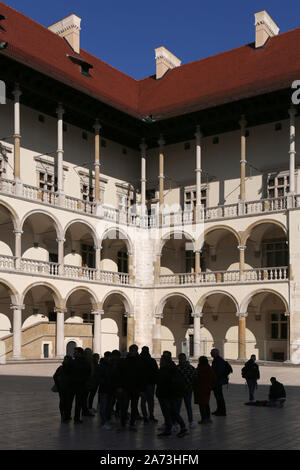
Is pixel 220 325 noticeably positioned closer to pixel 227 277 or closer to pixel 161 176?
pixel 227 277

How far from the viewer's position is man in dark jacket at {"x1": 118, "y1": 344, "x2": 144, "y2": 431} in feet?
28.5

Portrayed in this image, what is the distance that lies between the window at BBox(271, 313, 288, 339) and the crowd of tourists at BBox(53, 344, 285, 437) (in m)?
19.9

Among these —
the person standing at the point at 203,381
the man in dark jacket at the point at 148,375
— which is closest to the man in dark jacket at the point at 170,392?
the man in dark jacket at the point at 148,375

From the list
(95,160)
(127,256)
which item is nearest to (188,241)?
(127,256)

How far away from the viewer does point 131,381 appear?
8.68 m

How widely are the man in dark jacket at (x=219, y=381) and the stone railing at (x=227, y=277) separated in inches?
647

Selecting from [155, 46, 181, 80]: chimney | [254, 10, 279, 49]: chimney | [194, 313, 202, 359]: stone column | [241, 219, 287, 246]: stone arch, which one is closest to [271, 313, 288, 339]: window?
[194, 313, 202, 359]: stone column

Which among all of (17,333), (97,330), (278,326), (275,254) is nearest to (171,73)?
(275,254)

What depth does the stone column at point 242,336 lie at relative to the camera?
27.0 meters

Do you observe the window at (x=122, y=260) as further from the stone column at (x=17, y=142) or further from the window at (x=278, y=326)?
the stone column at (x=17, y=142)

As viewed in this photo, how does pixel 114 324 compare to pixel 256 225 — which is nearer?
pixel 256 225

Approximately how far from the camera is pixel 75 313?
2950 cm

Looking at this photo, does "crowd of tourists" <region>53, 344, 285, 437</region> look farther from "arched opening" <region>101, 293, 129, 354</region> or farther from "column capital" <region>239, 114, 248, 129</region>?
"arched opening" <region>101, 293, 129, 354</region>

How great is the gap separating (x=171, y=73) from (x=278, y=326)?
53.6ft
